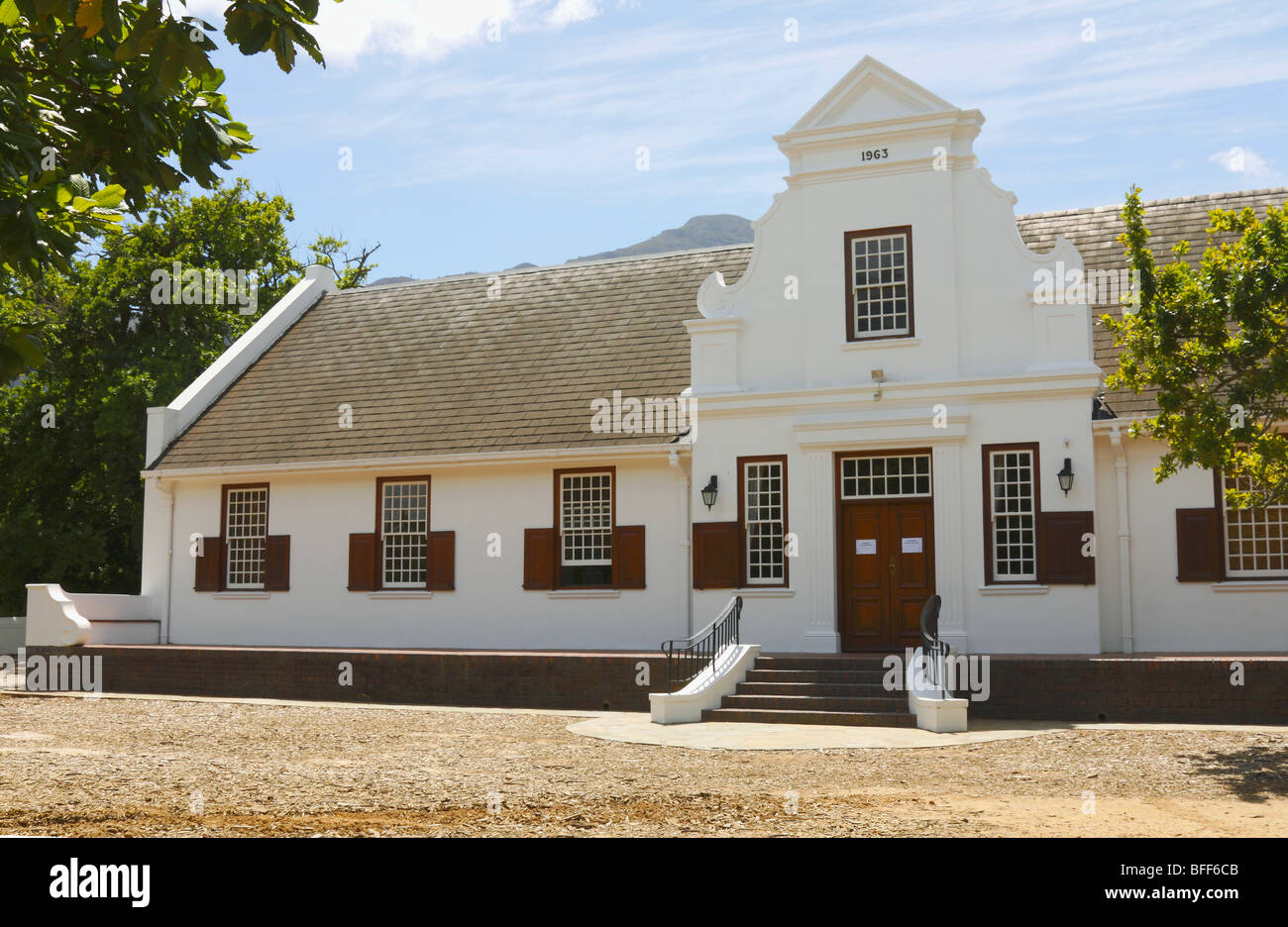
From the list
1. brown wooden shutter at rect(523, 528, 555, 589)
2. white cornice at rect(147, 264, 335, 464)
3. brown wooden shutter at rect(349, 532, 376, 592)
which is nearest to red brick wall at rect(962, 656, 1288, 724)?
brown wooden shutter at rect(523, 528, 555, 589)

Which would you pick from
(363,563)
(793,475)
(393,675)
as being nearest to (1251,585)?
(793,475)

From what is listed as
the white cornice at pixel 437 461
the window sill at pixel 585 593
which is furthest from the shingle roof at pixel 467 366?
the window sill at pixel 585 593

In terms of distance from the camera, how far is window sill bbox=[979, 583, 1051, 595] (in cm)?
1734

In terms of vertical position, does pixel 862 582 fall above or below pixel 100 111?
below

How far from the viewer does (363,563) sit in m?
22.0

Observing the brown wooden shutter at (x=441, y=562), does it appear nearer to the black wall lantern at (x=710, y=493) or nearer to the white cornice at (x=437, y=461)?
the white cornice at (x=437, y=461)

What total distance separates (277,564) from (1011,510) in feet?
41.3

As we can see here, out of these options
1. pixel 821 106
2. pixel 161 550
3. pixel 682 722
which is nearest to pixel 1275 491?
pixel 682 722

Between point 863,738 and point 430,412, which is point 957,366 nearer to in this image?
point 863,738

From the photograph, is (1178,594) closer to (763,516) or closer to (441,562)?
(763,516)

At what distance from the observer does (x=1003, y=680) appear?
52.0 feet

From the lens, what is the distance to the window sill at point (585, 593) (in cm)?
2023

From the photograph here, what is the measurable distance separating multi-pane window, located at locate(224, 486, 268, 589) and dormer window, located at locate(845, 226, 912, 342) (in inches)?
440

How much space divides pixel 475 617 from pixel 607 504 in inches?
116
